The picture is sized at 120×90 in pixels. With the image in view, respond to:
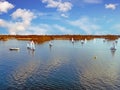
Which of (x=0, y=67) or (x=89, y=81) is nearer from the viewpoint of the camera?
(x=89, y=81)

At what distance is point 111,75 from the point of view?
47.2m

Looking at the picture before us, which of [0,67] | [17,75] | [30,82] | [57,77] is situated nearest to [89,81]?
[57,77]

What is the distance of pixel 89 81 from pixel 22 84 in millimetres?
11178

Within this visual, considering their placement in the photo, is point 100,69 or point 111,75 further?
point 100,69

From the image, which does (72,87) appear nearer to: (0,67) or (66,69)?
(66,69)

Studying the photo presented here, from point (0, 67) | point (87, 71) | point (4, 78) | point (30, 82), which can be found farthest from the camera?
point (0, 67)

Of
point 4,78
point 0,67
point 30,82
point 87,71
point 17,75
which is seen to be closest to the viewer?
point 30,82

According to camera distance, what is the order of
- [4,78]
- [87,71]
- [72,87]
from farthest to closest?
[87,71]
[4,78]
[72,87]

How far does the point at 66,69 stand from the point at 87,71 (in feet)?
15.0

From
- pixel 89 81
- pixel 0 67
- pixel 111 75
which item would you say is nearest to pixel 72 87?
pixel 89 81

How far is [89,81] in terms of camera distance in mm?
42094

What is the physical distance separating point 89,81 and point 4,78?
14866 mm

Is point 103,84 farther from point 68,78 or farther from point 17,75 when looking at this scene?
point 17,75

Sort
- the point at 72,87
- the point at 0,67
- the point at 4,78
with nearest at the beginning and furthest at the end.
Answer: the point at 72,87 → the point at 4,78 → the point at 0,67
